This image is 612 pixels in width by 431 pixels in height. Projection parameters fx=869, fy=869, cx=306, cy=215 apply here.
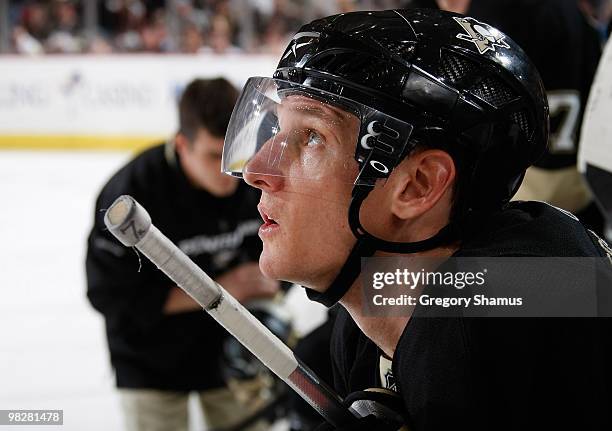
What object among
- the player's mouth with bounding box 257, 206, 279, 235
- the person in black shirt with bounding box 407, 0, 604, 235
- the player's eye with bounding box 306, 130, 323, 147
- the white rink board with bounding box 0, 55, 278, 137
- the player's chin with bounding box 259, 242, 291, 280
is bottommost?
the white rink board with bounding box 0, 55, 278, 137

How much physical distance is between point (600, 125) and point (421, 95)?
2.40 ft

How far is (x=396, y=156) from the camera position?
777 mm

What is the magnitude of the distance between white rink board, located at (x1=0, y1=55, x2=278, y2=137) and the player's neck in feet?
20.8

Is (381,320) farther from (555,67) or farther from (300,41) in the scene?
(555,67)

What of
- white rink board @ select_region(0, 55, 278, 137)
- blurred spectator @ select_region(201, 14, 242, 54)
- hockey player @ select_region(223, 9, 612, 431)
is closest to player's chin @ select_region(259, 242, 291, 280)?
hockey player @ select_region(223, 9, 612, 431)

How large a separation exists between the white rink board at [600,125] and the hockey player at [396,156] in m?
0.55

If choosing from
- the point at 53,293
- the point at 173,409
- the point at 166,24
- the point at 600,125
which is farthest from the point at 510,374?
the point at 166,24

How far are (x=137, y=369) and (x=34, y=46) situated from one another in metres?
6.01

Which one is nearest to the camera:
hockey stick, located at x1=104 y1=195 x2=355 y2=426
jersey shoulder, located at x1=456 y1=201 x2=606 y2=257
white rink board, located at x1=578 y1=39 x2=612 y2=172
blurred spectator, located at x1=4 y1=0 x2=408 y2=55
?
hockey stick, located at x1=104 y1=195 x2=355 y2=426

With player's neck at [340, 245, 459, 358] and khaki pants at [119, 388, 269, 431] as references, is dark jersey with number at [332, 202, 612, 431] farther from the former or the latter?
khaki pants at [119, 388, 269, 431]

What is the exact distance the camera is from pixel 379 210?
0.80m

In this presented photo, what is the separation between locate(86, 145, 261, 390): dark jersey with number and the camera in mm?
2180

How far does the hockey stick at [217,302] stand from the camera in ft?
2.02

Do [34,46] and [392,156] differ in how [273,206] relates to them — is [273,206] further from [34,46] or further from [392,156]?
[34,46]
